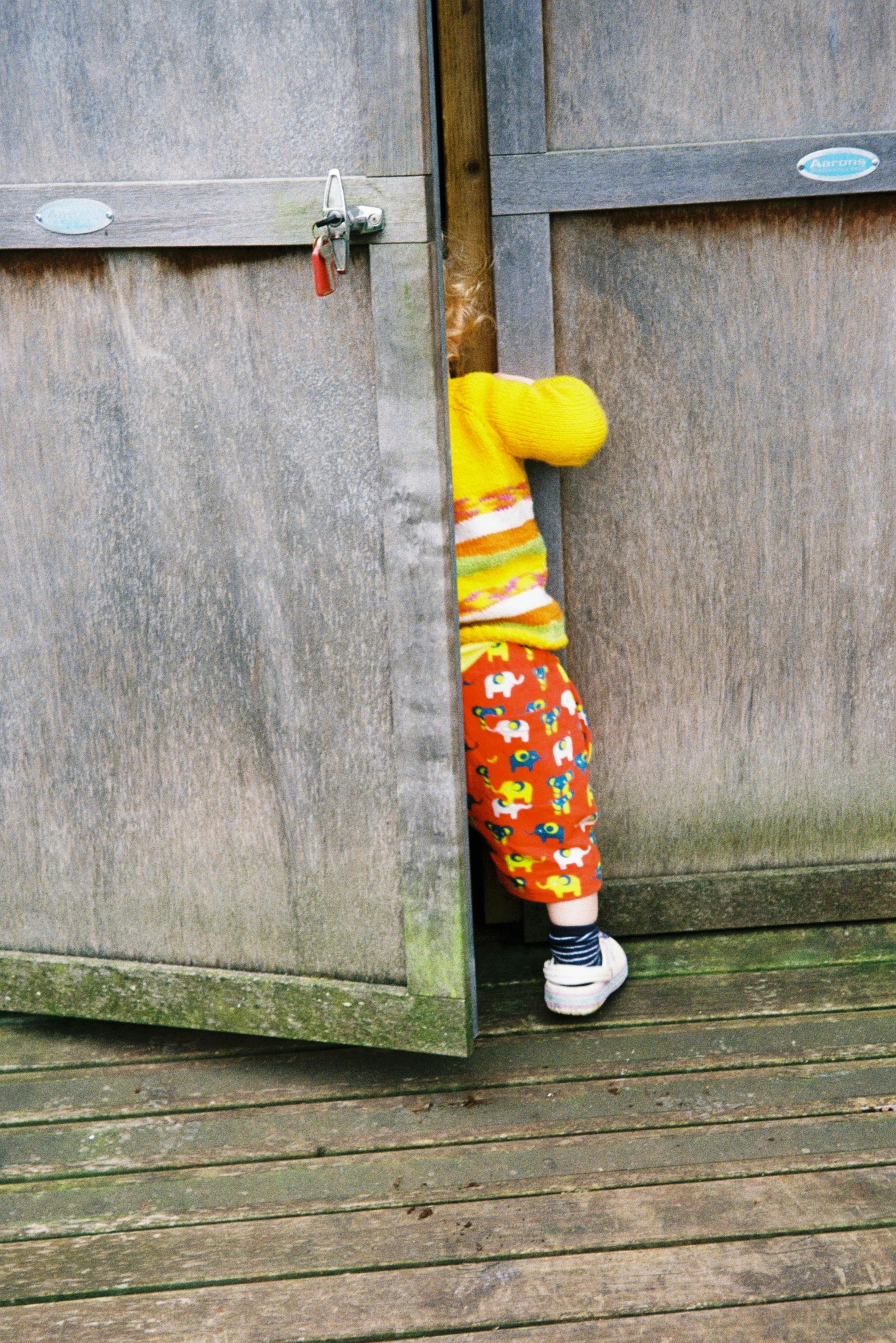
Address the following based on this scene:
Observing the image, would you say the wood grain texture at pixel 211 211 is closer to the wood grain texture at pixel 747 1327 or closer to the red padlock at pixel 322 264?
the red padlock at pixel 322 264

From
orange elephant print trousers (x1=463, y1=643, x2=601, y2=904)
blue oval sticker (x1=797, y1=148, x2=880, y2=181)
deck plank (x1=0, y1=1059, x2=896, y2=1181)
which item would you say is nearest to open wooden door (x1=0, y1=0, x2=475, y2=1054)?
deck plank (x1=0, y1=1059, x2=896, y2=1181)

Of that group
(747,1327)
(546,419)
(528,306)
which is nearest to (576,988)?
(747,1327)

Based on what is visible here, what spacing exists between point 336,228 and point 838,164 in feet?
3.13

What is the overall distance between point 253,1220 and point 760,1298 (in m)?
0.69

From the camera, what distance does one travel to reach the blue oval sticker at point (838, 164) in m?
2.05

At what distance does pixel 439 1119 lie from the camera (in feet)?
6.21

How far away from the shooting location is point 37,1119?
6.37 feet

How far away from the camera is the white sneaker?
2125 millimetres

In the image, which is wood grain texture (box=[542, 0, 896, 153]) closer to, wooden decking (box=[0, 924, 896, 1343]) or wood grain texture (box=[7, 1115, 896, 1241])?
wooden decking (box=[0, 924, 896, 1343])

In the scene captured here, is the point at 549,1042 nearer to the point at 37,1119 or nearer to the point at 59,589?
the point at 37,1119

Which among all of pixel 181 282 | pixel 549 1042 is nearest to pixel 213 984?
pixel 549 1042

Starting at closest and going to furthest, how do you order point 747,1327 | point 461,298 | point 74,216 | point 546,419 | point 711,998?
point 747,1327 < point 74,216 < point 546,419 < point 461,298 < point 711,998

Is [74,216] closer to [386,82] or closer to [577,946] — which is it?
[386,82]

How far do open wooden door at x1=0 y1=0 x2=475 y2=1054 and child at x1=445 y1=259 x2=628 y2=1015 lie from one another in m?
0.25
